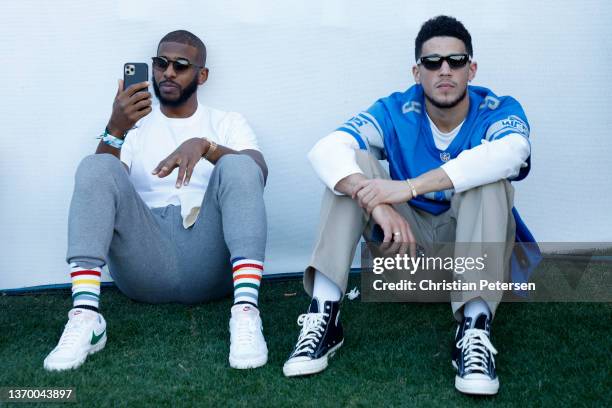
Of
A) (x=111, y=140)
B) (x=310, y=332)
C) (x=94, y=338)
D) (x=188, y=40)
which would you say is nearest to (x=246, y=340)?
(x=310, y=332)

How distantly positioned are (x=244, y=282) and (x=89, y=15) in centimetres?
148

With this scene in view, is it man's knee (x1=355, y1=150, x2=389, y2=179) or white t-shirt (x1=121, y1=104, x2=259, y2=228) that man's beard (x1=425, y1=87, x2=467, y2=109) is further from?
white t-shirt (x1=121, y1=104, x2=259, y2=228)

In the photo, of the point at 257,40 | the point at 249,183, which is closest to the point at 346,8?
the point at 257,40

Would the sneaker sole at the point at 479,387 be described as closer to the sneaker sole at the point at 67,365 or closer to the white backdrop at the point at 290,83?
the sneaker sole at the point at 67,365

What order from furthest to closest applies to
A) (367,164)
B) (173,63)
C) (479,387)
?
(173,63) < (367,164) < (479,387)

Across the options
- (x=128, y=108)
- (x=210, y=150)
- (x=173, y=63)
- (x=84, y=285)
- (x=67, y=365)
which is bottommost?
(x=67, y=365)

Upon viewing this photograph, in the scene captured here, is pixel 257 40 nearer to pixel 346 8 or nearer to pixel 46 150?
pixel 346 8

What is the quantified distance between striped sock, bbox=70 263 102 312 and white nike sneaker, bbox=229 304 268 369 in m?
0.39

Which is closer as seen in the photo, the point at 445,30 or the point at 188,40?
the point at 445,30

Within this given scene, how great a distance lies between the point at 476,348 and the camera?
5.96 ft

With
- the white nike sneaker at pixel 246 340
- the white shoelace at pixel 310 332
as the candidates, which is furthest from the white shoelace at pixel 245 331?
the white shoelace at pixel 310 332

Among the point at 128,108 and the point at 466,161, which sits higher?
the point at 128,108

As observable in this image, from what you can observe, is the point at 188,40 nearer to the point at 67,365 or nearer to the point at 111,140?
the point at 111,140

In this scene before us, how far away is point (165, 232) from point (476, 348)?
106 cm
